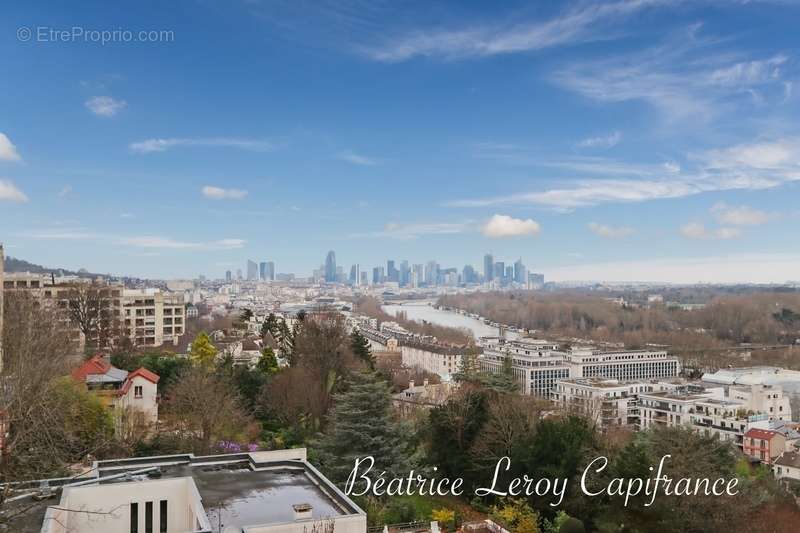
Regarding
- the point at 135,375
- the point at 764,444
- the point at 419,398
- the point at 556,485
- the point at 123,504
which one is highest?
the point at 135,375

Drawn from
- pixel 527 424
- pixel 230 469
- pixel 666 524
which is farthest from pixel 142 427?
pixel 666 524

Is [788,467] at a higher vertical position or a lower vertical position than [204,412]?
lower

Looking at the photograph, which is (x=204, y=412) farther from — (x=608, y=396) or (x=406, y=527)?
(x=608, y=396)

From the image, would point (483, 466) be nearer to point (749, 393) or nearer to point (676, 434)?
point (676, 434)

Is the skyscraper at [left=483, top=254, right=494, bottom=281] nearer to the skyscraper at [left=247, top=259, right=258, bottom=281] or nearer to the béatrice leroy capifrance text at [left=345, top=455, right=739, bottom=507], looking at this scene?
the skyscraper at [left=247, top=259, right=258, bottom=281]

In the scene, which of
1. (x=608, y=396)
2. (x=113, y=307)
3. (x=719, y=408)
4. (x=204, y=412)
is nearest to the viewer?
(x=204, y=412)

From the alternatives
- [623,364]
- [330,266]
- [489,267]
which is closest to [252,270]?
[330,266]

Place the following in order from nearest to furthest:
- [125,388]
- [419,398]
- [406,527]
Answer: [406,527] < [125,388] < [419,398]

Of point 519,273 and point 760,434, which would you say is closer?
point 760,434
